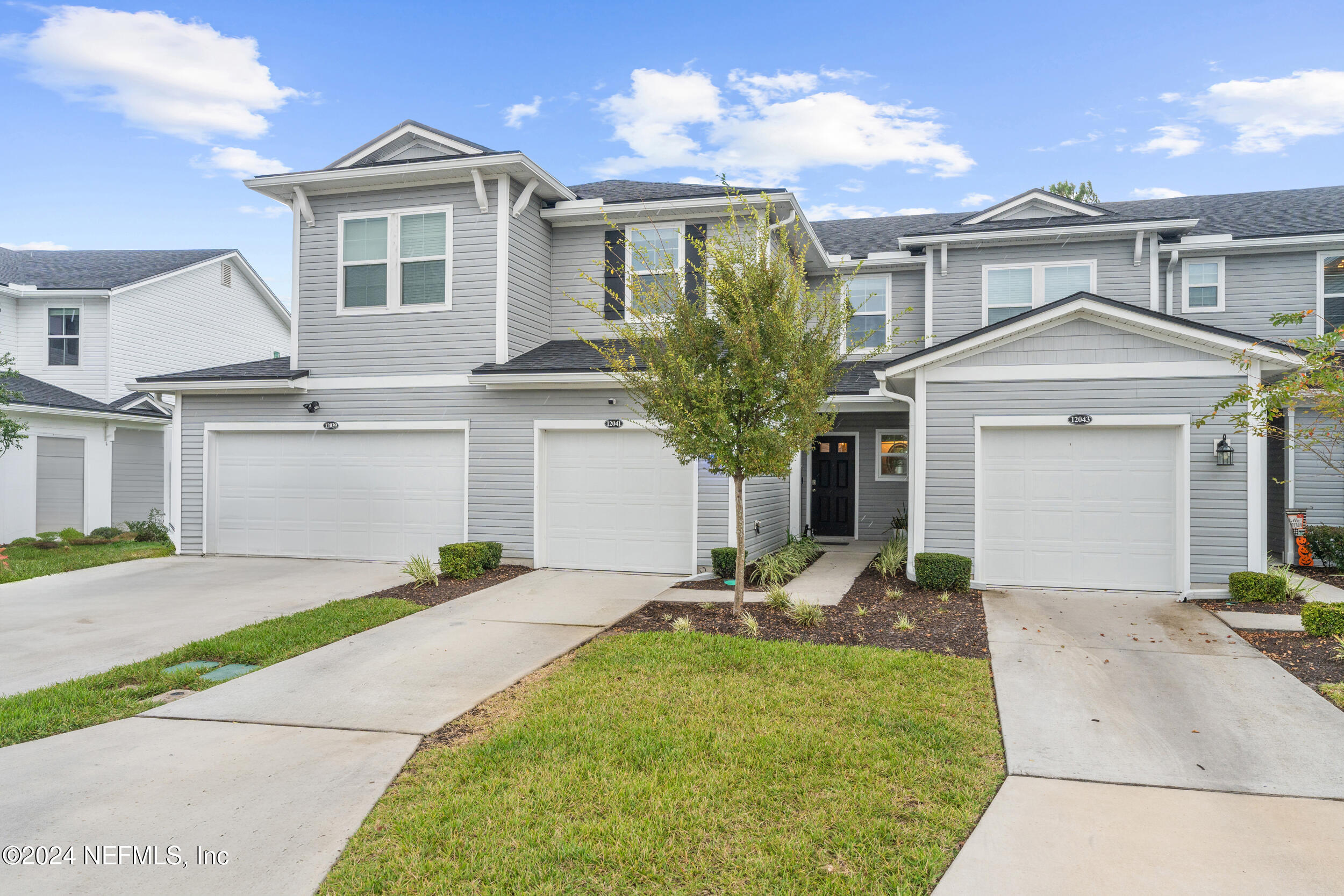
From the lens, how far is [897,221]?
1666 cm

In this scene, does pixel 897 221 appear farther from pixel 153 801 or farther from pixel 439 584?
pixel 153 801

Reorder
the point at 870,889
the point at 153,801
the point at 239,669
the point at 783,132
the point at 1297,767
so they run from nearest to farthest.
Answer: the point at 870,889 → the point at 153,801 → the point at 1297,767 → the point at 239,669 → the point at 783,132

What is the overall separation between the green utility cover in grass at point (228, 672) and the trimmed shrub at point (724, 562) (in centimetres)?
576

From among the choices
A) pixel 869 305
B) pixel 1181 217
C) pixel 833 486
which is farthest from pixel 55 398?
pixel 1181 217

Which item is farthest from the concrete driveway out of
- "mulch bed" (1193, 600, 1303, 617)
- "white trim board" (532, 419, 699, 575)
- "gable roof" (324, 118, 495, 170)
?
"mulch bed" (1193, 600, 1303, 617)

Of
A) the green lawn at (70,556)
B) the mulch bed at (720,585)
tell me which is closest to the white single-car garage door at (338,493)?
the green lawn at (70,556)

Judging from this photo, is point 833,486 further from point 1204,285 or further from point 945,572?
point 1204,285

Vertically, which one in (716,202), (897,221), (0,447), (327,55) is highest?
(327,55)

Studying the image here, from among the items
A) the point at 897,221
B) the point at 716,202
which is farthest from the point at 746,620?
the point at 897,221

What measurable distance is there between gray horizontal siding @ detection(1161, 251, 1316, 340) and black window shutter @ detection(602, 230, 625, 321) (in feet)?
32.9

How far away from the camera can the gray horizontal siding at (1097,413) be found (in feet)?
28.9

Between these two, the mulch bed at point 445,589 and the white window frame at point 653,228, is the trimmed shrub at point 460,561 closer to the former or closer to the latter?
the mulch bed at point 445,589

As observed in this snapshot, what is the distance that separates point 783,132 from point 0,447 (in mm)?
25932

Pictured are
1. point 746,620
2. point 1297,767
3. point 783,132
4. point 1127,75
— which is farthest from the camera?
point 783,132
